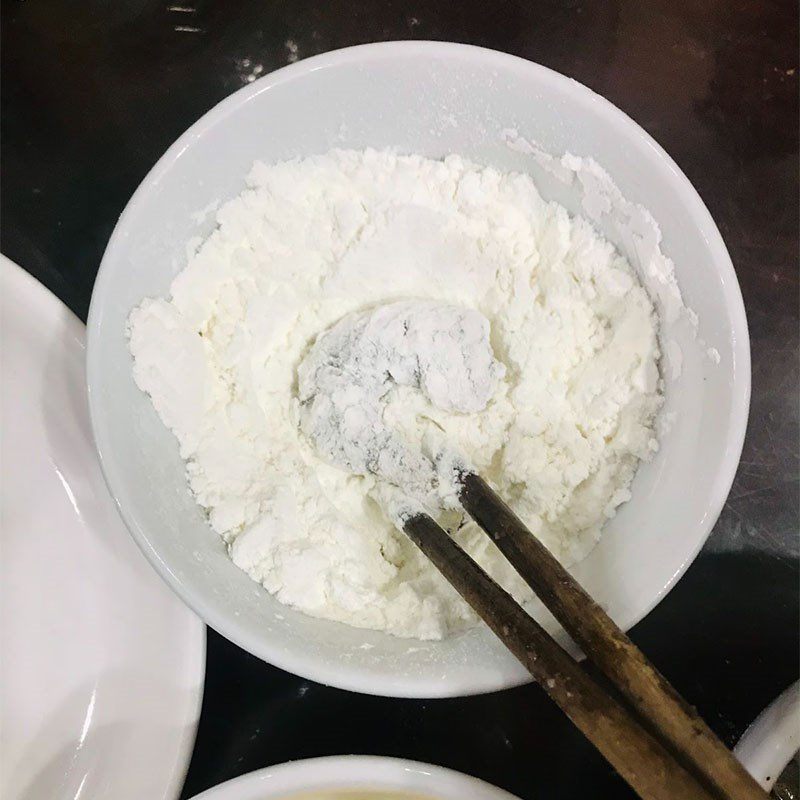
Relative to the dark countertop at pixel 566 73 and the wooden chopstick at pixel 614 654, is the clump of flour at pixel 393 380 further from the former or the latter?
the dark countertop at pixel 566 73

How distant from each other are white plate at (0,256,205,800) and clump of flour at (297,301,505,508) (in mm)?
244

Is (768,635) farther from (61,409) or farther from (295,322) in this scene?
(61,409)

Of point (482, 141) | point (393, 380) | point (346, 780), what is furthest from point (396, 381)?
point (346, 780)

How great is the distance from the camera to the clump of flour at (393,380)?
0.75 metres

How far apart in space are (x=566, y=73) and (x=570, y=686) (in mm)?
722

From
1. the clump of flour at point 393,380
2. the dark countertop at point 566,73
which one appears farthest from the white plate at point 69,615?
the clump of flour at point 393,380

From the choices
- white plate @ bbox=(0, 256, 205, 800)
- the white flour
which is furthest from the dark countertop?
the white flour

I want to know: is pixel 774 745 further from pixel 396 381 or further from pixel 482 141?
pixel 482 141

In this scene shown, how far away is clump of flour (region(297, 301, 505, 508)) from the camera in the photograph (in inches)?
29.4

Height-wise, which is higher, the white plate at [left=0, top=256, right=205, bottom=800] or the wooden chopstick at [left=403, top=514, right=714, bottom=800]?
the wooden chopstick at [left=403, top=514, right=714, bottom=800]

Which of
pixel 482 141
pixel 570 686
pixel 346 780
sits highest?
pixel 482 141

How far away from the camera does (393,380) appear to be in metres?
0.77

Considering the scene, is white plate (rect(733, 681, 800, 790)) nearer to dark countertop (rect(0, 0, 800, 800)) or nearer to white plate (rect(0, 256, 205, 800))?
dark countertop (rect(0, 0, 800, 800))

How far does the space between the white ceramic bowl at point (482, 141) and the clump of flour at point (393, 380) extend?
0.14 m
